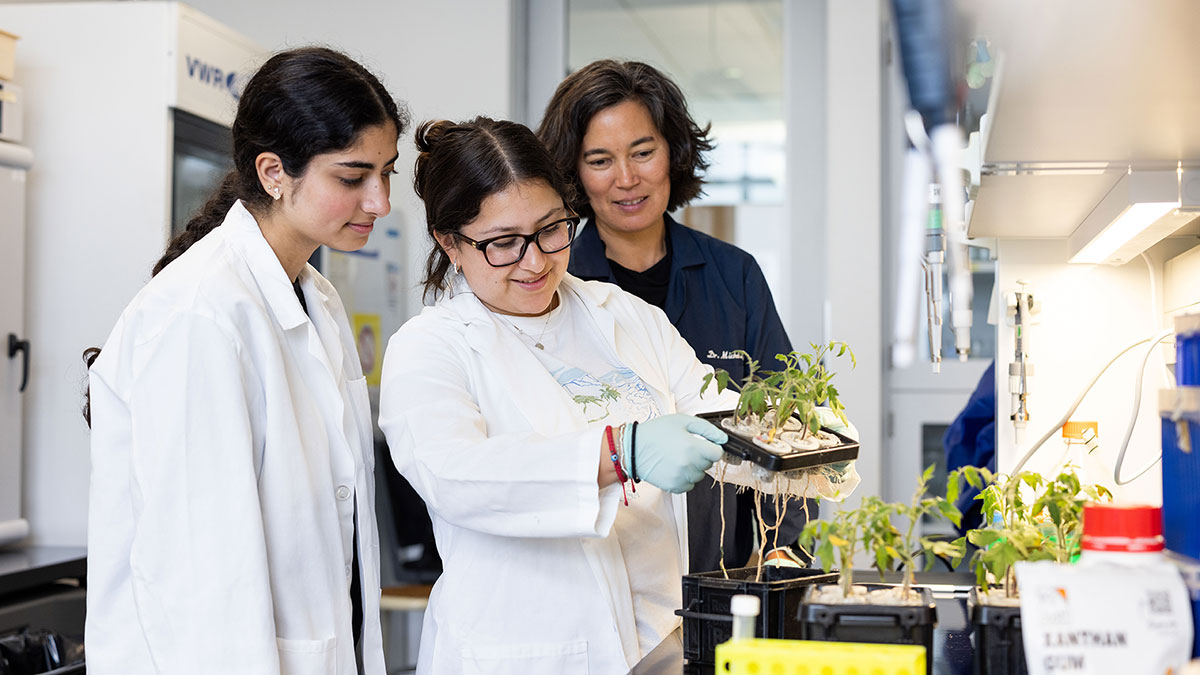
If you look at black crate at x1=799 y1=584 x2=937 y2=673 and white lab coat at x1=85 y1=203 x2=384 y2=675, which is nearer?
black crate at x1=799 y1=584 x2=937 y2=673

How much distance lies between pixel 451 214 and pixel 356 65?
9.6 inches

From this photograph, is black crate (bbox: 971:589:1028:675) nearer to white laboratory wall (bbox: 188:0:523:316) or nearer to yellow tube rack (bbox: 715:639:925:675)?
yellow tube rack (bbox: 715:639:925:675)

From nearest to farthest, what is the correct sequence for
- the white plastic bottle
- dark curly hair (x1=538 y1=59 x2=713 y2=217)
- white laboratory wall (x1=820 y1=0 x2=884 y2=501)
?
the white plastic bottle
dark curly hair (x1=538 y1=59 x2=713 y2=217)
white laboratory wall (x1=820 y1=0 x2=884 y2=501)

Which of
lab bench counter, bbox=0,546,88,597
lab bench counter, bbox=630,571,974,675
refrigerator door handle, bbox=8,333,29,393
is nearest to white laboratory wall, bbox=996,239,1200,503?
lab bench counter, bbox=630,571,974,675

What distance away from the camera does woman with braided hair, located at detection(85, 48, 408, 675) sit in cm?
125

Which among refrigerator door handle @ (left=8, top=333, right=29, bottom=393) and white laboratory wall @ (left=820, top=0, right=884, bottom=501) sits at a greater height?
white laboratory wall @ (left=820, top=0, right=884, bottom=501)

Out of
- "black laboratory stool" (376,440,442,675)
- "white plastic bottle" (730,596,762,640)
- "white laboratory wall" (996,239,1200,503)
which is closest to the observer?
"white plastic bottle" (730,596,762,640)

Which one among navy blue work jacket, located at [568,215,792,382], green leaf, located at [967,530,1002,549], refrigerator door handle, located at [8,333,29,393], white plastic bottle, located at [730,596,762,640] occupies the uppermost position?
navy blue work jacket, located at [568,215,792,382]

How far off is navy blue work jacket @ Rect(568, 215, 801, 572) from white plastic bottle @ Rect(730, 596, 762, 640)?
36.1 inches

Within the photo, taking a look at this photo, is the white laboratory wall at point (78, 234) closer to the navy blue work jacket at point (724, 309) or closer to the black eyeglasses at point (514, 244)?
the navy blue work jacket at point (724, 309)

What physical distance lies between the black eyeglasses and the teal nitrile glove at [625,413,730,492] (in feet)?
1.09

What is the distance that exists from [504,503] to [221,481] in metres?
0.32

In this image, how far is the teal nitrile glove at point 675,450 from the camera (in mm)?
1216

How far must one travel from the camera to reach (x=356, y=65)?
151 centimetres
